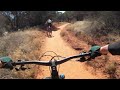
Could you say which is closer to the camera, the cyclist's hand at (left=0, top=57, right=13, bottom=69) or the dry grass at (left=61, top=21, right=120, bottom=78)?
the cyclist's hand at (left=0, top=57, right=13, bottom=69)

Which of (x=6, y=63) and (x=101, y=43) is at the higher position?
(x=6, y=63)

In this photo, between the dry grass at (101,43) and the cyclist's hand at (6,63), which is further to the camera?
the dry grass at (101,43)

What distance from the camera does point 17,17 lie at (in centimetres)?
2225

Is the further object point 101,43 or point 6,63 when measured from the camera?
point 101,43

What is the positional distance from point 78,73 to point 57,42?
20.8 ft


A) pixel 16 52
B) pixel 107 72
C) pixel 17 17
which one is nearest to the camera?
pixel 107 72
